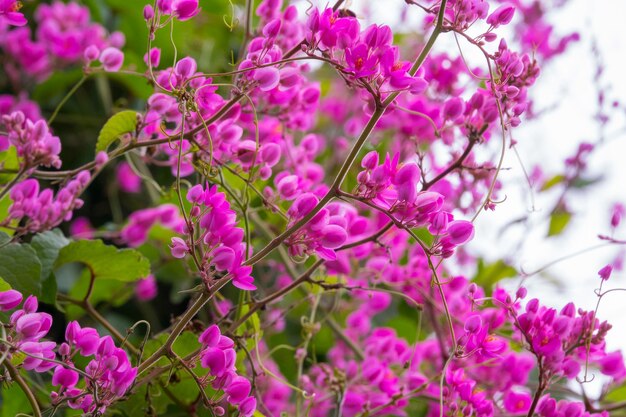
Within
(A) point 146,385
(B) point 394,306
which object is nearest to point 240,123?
(A) point 146,385

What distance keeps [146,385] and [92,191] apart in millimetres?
560

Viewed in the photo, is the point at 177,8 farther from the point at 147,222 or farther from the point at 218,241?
the point at 147,222

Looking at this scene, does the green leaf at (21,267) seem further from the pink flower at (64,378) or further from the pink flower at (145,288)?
the pink flower at (145,288)

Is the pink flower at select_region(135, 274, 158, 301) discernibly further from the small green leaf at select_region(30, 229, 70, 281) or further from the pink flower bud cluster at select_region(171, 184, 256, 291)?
the pink flower bud cluster at select_region(171, 184, 256, 291)

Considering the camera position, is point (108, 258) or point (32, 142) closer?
point (32, 142)

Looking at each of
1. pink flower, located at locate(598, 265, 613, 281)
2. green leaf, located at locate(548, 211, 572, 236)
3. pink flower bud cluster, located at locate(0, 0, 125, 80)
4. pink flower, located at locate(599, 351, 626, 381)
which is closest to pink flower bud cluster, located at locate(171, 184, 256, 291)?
pink flower, located at locate(598, 265, 613, 281)

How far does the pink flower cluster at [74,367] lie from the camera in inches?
15.1

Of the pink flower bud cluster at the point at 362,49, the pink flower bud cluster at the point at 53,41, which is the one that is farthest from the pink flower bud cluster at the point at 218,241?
the pink flower bud cluster at the point at 53,41

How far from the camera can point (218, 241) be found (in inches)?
15.8

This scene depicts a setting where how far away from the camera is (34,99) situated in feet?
3.14

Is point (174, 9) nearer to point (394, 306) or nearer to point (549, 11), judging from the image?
point (394, 306)

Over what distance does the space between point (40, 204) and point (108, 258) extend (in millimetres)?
74

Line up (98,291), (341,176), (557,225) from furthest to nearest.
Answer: (557,225)
(98,291)
(341,176)

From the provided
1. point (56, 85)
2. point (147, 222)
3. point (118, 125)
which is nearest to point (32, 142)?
point (118, 125)
